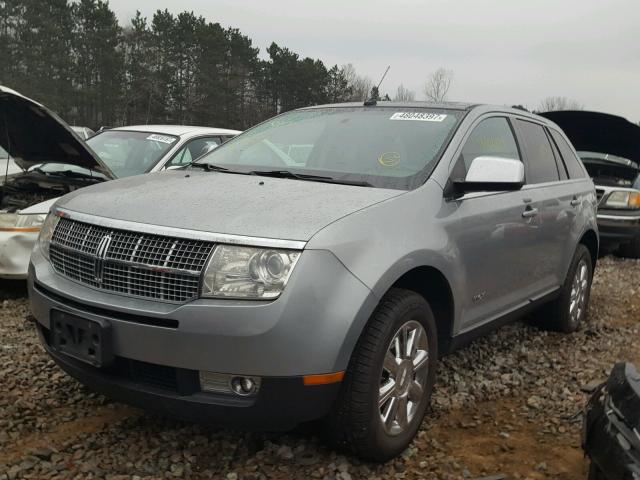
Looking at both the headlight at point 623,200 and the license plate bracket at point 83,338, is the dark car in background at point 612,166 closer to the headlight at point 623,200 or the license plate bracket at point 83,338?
the headlight at point 623,200

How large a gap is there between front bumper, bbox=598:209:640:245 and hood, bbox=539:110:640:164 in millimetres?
901

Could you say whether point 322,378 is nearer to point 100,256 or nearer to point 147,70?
point 100,256

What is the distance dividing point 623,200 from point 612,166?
30.6 inches

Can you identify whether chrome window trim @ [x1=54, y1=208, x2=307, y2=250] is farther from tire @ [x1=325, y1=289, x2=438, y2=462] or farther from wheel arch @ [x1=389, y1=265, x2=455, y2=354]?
wheel arch @ [x1=389, y1=265, x2=455, y2=354]

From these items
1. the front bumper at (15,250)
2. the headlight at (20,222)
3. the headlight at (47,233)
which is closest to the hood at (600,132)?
the headlight at (20,222)

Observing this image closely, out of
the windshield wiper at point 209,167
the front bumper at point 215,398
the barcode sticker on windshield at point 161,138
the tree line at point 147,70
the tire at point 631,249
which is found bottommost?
the tire at point 631,249

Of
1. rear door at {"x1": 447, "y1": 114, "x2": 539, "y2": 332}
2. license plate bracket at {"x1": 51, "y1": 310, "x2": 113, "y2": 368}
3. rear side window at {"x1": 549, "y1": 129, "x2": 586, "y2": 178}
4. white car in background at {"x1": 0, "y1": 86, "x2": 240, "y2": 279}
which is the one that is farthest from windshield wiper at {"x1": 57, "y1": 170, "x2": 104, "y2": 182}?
rear side window at {"x1": 549, "y1": 129, "x2": 586, "y2": 178}

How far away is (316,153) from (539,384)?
2.02 m

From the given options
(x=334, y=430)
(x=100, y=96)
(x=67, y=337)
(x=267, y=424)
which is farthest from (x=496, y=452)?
(x=100, y=96)

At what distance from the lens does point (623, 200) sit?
329 inches

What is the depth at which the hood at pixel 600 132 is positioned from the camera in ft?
25.7

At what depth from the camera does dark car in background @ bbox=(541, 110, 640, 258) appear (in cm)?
798

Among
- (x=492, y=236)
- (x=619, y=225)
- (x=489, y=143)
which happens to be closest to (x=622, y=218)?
(x=619, y=225)

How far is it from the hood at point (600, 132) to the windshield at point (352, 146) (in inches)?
179
